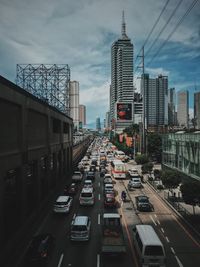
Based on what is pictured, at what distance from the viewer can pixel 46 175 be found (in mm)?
38094

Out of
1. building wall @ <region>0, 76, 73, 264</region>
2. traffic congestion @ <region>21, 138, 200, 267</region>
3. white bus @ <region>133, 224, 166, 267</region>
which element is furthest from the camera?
building wall @ <region>0, 76, 73, 264</region>

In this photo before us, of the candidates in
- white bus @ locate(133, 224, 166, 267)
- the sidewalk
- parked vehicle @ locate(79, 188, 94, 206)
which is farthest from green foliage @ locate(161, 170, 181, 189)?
white bus @ locate(133, 224, 166, 267)

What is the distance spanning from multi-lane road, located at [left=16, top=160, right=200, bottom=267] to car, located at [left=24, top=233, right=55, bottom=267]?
2.53 feet

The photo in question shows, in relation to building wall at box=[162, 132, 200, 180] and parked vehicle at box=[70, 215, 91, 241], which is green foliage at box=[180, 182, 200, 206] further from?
building wall at box=[162, 132, 200, 180]

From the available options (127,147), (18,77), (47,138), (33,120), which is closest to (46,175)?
(47,138)

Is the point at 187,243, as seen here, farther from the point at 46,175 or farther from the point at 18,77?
the point at 18,77

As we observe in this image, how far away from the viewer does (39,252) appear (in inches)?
762

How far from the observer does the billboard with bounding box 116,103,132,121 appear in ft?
391

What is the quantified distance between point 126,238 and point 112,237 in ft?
11.1

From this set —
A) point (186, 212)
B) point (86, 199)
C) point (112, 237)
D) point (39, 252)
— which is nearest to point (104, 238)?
point (112, 237)

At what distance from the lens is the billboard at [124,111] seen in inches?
4692

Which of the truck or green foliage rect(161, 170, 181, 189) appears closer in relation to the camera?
the truck

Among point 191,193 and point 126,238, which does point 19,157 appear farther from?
point 191,193

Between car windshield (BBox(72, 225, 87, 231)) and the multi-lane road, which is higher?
car windshield (BBox(72, 225, 87, 231))
